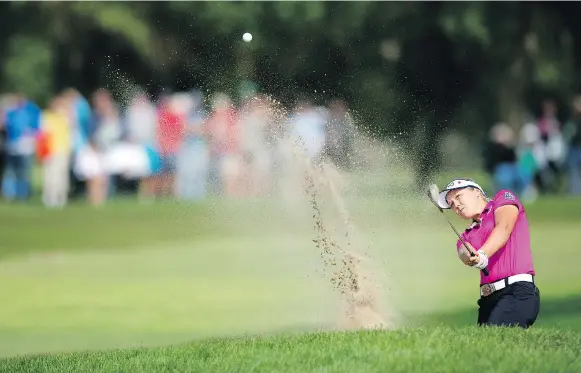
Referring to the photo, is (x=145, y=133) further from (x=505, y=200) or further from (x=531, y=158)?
(x=505, y=200)

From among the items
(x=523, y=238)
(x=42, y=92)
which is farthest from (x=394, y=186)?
(x=42, y=92)

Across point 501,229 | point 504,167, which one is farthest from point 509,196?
point 504,167

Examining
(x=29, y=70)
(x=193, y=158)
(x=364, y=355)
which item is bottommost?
(x=364, y=355)

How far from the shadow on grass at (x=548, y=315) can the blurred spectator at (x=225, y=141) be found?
8199 mm

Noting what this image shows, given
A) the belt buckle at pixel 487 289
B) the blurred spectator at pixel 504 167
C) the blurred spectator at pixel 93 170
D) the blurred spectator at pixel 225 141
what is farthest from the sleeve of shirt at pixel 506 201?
the blurred spectator at pixel 504 167

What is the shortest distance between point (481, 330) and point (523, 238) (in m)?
0.71

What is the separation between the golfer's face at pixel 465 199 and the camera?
8.88m

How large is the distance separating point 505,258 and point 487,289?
10.8 inches

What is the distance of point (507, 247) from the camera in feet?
28.2

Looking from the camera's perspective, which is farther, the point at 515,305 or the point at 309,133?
the point at 309,133

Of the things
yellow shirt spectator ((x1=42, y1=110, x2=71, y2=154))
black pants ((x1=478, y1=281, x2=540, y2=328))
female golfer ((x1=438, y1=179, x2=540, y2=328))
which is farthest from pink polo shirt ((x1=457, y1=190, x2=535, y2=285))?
yellow shirt spectator ((x1=42, y1=110, x2=71, y2=154))

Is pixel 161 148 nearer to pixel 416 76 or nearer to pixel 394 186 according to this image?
pixel 416 76

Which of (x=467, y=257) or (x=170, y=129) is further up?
(x=170, y=129)

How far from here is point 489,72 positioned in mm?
39094
